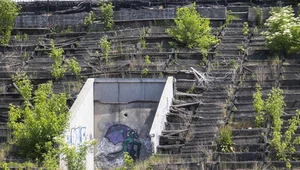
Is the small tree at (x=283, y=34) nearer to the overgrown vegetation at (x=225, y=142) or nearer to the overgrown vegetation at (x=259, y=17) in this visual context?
the overgrown vegetation at (x=259, y=17)

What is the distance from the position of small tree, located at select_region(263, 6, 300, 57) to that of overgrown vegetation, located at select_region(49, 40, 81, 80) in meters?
7.59

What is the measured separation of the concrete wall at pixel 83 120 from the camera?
884 inches

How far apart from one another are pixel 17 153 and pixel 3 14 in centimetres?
1210

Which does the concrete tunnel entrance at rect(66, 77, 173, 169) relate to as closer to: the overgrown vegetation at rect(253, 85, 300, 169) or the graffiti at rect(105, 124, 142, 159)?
the graffiti at rect(105, 124, 142, 159)

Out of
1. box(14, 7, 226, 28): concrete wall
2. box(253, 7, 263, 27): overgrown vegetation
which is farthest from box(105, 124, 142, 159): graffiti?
box(253, 7, 263, 27): overgrown vegetation

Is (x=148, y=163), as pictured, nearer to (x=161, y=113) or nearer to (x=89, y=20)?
(x=161, y=113)

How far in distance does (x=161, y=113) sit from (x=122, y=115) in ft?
8.73

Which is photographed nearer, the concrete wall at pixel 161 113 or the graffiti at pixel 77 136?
the concrete wall at pixel 161 113

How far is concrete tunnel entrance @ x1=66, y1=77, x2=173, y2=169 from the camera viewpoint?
2434 cm

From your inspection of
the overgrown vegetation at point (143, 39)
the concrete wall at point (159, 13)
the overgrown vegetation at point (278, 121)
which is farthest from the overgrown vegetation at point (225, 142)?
the concrete wall at point (159, 13)

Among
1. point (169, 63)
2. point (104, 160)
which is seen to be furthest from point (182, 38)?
point (104, 160)

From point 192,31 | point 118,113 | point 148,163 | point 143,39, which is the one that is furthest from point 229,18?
point 148,163

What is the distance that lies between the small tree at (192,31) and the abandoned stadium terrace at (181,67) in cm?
40

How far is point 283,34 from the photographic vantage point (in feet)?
89.1
